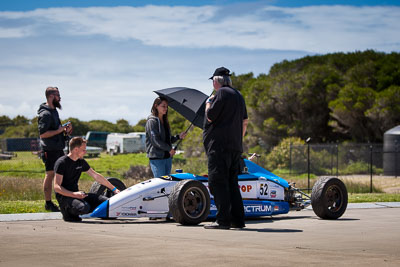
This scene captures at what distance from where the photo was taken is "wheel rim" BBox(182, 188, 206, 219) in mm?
9297

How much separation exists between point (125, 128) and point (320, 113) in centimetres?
5409

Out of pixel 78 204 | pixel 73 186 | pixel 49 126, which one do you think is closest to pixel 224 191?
pixel 78 204

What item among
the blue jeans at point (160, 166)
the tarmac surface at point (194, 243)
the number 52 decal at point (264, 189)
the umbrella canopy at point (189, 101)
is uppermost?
the umbrella canopy at point (189, 101)

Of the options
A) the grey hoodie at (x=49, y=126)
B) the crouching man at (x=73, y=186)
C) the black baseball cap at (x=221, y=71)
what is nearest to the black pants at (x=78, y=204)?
the crouching man at (x=73, y=186)

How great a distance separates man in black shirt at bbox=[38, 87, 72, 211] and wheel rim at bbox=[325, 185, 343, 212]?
451 centimetres

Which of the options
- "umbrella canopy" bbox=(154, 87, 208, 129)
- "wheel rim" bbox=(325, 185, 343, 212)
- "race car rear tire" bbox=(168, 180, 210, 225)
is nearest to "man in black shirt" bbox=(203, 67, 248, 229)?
"race car rear tire" bbox=(168, 180, 210, 225)

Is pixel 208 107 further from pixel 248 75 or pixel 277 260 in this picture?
pixel 248 75

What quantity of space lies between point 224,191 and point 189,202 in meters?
0.76

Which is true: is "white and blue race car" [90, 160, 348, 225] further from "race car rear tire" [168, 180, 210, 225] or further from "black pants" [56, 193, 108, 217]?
"black pants" [56, 193, 108, 217]

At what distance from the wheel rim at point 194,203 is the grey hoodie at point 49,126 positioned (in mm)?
3142

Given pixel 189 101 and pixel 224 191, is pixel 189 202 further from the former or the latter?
pixel 189 101

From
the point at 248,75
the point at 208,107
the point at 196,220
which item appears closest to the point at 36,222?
the point at 196,220

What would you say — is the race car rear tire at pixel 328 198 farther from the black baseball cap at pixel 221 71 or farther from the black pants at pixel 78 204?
the black pants at pixel 78 204

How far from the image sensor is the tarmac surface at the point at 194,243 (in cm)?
581
